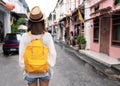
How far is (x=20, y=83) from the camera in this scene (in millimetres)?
8492

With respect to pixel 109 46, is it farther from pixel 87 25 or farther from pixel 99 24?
pixel 87 25

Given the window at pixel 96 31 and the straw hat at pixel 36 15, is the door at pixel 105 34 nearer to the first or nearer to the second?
the window at pixel 96 31

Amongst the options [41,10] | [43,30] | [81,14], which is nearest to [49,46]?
[43,30]

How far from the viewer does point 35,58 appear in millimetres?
3703

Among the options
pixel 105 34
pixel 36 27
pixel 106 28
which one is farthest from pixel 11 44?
pixel 36 27

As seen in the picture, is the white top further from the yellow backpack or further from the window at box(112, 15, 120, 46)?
the window at box(112, 15, 120, 46)

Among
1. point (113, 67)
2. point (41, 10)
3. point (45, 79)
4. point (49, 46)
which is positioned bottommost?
point (113, 67)

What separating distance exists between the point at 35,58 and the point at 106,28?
1552 centimetres

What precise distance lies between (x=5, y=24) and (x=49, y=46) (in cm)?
2949

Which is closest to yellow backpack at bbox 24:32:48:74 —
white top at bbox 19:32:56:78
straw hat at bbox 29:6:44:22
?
white top at bbox 19:32:56:78

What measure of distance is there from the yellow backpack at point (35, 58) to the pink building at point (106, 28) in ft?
37.8

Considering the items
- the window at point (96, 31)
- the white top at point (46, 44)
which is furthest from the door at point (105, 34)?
the white top at point (46, 44)

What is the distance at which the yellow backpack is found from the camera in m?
3.68

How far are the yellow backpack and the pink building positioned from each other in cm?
1153
